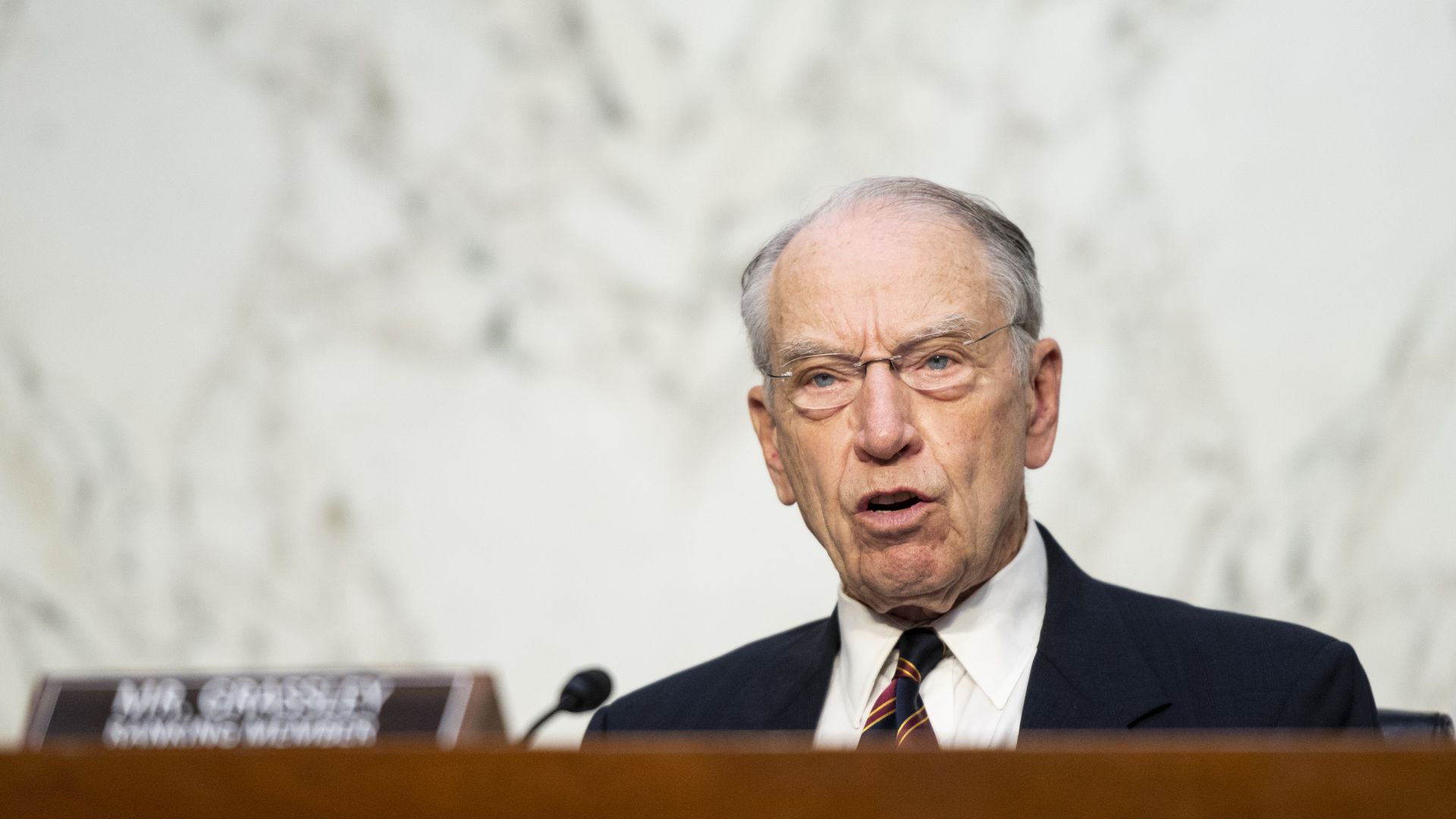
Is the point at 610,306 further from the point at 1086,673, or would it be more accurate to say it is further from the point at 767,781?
the point at 767,781

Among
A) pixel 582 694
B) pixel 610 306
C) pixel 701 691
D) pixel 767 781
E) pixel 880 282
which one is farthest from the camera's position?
pixel 610 306

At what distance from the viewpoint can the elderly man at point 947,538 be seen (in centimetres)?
188

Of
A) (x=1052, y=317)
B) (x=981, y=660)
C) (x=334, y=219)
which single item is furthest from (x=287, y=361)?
(x=981, y=660)

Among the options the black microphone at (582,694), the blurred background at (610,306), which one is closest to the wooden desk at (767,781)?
the black microphone at (582,694)

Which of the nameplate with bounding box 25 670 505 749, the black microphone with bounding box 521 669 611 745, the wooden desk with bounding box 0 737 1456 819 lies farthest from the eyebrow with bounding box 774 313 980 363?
the wooden desk with bounding box 0 737 1456 819

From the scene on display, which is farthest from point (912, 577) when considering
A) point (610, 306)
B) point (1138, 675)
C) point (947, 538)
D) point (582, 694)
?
point (610, 306)

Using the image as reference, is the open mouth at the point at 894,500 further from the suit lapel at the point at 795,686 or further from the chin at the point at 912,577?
the suit lapel at the point at 795,686

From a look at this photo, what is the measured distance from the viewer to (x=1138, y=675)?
1879mm

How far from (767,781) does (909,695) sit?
3.27 ft

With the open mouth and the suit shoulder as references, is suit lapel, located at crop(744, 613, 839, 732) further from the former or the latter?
the open mouth

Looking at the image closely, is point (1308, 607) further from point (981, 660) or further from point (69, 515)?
Answer: point (69, 515)

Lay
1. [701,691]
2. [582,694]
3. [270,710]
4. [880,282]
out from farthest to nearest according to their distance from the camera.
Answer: [701,691] < [880,282] < [582,694] < [270,710]

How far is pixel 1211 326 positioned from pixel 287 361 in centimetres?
200

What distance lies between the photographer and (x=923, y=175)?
308cm
